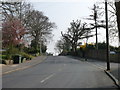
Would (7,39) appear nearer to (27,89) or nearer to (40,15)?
(40,15)

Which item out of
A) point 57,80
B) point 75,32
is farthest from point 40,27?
point 57,80

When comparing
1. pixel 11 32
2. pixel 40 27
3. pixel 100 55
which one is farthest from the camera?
pixel 40 27

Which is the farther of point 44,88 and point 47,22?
point 47,22

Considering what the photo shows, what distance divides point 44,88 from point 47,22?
235ft

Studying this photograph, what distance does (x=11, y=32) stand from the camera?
5166 cm

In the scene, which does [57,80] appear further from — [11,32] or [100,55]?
[100,55]

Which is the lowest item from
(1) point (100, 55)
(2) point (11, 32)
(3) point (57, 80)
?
(3) point (57, 80)

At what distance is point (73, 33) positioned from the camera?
103 meters

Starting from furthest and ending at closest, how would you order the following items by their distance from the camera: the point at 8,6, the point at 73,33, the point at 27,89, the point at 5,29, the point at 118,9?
the point at 73,33 → the point at 5,29 → the point at 8,6 → the point at 27,89 → the point at 118,9

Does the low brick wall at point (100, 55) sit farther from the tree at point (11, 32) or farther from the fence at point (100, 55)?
the tree at point (11, 32)

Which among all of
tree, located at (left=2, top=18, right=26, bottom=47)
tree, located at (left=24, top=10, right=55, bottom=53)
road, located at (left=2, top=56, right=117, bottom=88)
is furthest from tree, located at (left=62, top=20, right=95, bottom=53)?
road, located at (left=2, top=56, right=117, bottom=88)

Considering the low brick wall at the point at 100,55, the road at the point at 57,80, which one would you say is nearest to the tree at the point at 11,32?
the low brick wall at the point at 100,55

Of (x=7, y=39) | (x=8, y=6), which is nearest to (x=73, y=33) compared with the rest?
(x=7, y=39)

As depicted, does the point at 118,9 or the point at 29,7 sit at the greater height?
the point at 29,7
